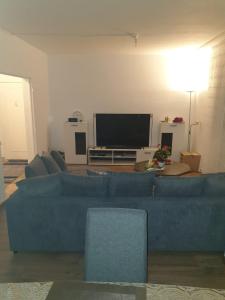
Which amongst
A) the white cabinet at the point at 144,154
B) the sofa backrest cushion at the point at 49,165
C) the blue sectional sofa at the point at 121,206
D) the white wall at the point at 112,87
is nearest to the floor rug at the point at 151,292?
the blue sectional sofa at the point at 121,206

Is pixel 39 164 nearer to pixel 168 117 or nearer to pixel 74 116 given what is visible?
pixel 74 116

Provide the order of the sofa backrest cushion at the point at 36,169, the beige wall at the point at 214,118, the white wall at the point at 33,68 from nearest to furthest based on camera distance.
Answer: the sofa backrest cushion at the point at 36,169, the white wall at the point at 33,68, the beige wall at the point at 214,118

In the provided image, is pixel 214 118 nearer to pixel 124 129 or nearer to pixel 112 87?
A: pixel 124 129

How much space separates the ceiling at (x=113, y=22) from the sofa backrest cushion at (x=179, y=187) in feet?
6.67

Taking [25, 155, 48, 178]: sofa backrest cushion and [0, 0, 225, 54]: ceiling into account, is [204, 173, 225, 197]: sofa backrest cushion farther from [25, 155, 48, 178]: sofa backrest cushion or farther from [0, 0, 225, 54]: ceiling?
[25, 155, 48, 178]: sofa backrest cushion

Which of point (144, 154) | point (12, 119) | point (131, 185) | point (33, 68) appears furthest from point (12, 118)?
point (131, 185)

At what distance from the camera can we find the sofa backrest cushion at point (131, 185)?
2898 millimetres

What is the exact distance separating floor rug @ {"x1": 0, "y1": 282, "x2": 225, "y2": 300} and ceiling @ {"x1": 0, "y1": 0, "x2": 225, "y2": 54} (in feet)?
9.22

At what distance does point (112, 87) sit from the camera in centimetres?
685

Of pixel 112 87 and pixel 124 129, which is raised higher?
pixel 112 87

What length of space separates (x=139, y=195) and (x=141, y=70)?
15.2ft

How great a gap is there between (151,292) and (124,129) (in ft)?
17.9

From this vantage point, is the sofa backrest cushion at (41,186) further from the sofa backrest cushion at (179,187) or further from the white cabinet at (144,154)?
the white cabinet at (144,154)

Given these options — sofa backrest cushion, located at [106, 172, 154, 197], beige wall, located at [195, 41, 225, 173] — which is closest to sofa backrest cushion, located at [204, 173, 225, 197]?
sofa backrest cushion, located at [106, 172, 154, 197]
